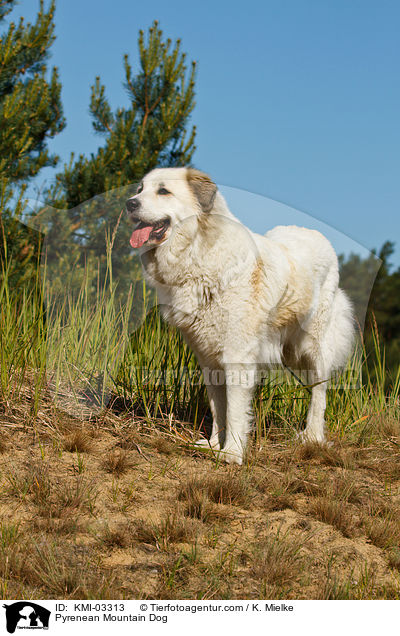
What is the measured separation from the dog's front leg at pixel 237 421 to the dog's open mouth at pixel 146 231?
4.74 ft

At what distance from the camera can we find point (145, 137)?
989cm

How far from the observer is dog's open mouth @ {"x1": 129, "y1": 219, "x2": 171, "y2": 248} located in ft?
12.0

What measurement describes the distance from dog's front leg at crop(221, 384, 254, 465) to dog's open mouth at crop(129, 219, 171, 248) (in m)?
1.45

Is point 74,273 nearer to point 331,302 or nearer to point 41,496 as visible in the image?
point 41,496

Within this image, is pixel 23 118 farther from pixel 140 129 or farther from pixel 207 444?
→ pixel 207 444

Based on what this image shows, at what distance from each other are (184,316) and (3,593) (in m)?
2.32

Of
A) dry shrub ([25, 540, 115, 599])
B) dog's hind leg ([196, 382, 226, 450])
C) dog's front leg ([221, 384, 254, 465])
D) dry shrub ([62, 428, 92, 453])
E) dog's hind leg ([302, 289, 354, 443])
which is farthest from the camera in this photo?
dog's hind leg ([302, 289, 354, 443])

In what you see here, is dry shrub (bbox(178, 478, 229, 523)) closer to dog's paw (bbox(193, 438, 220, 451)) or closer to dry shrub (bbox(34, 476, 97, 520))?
dry shrub (bbox(34, 476, 97, 520))

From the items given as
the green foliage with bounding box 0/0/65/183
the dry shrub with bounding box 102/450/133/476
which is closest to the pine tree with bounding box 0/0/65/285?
the green foliage with bounding box 0/0/65/183

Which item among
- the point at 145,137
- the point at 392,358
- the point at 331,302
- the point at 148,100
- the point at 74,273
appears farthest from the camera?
the point at 392,358

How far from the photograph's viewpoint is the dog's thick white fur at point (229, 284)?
381 centimetres

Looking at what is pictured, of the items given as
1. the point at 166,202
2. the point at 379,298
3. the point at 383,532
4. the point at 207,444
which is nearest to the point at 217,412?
the point at 207,444

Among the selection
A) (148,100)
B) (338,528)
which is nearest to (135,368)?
(338,528)

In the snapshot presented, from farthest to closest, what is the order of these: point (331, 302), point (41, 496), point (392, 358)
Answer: point (392, 358), point (331, 302), point (41, 496)
